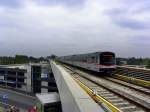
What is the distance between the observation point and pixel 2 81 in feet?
333

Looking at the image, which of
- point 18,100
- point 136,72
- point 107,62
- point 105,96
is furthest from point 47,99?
point 18,100

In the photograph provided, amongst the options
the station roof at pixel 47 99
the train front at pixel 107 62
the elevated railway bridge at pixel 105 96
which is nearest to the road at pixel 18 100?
the train front at pixel 107 62

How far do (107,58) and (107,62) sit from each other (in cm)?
47

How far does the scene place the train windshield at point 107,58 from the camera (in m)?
31.0

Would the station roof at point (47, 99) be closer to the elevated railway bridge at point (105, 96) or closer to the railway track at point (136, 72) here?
the elevated railway bridge at point (105, 96)

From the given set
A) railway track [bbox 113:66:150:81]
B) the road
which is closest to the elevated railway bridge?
railway track [bbox 113:66:150:81]

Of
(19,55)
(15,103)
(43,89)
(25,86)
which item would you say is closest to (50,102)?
(15,103)

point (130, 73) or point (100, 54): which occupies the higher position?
point (100, 54)

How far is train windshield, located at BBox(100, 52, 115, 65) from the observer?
3100 cm

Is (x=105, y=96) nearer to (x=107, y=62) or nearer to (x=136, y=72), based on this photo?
(x=136, y=72)

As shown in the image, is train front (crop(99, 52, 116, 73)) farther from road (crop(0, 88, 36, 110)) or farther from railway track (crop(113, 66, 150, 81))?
road (crop(0, 88, 36, 110))

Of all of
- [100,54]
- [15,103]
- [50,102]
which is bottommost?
[15,103]

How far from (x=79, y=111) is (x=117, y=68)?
2730 centimetres

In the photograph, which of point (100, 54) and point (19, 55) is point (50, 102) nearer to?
point (100, 54)
